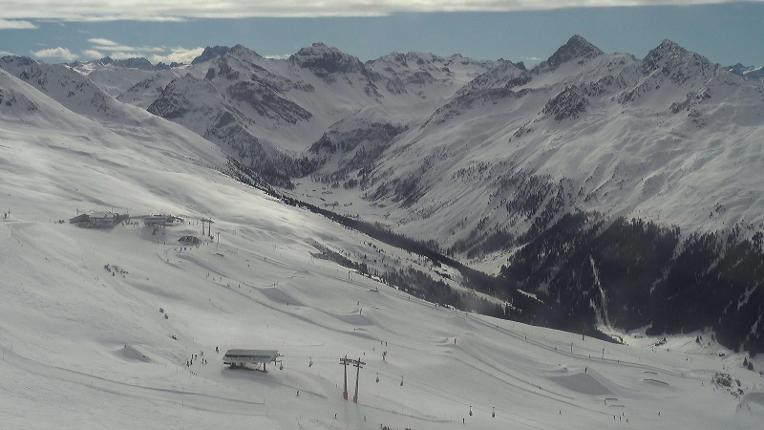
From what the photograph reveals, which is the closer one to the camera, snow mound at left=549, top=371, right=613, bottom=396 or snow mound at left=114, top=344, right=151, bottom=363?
snow mound at left=114, top=344, right=151, bottom=363

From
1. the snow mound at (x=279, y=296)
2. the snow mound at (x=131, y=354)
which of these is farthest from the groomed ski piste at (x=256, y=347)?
the snow mound at (x=279, y=296)

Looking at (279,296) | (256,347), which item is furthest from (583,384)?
(256,347)

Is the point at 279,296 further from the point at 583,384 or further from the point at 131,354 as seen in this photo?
the point at 131,354

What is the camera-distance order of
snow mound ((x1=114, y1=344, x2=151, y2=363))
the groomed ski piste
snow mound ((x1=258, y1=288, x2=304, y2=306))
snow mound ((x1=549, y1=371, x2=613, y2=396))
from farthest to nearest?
snow mound ((x1=258, y1=288, x2=304, y2=306))
snow mound ((x1=549, y1=371, x2=613, y2=396))
snow mound ((x1=114, y1=344, x2=151, y2=363))
the groomed ski piste

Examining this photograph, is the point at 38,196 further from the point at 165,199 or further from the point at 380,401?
the point at 380,401

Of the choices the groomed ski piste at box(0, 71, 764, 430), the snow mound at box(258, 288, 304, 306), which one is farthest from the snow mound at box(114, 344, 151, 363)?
the snow mound at box(258, 288, 304, 306)

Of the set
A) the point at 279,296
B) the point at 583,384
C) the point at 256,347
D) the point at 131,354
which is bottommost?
the point at 583,384

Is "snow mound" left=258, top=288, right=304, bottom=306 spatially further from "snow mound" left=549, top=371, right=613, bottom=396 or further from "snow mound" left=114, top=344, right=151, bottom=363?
"snow mound" left=114, top=344, right=151, bottom=363

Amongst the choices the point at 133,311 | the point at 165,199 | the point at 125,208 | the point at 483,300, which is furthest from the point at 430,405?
the point at 165,199

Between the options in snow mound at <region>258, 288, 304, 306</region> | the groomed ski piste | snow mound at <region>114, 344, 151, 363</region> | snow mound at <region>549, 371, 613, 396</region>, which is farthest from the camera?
snow mound at <region>258, 288, 304, 306</region>
